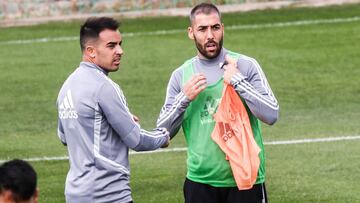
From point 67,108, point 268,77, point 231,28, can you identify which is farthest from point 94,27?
point 231,28

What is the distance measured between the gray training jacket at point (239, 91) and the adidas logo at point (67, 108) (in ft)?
3.16

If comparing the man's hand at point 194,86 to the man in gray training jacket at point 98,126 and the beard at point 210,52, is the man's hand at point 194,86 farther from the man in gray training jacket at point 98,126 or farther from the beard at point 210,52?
the man in gray training jacket at point 98,126

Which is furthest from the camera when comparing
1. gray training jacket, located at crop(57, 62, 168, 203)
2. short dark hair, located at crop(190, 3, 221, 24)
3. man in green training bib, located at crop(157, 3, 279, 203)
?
short dark hair, located at crop(190, 3, 221, 24)

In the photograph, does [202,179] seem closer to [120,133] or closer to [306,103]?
[120,133]

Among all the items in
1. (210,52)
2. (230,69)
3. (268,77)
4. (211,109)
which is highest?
(210,52)

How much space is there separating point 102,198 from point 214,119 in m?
1.20

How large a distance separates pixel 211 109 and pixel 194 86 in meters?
0.28

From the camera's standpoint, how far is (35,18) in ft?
89.5

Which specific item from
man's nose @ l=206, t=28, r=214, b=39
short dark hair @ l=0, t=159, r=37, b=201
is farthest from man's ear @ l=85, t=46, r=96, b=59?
short dark hair @ l=0, t=159, r=37, b=201

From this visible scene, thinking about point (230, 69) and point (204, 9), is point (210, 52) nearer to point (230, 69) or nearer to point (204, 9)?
point (230, 69)

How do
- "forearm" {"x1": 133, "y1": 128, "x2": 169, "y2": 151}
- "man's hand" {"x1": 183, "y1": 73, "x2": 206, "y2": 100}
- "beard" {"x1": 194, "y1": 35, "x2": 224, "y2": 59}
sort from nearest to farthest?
"forearm" {"x1": 133, "y1": 128, "x2": 169, "y2": 151} → "man's hand" {"x1": 183, "y1": 73, "x2": 206, "y2": 100} → "beard" {"x1": 194, "y1": 35, "x2": 224, "y2": 59}

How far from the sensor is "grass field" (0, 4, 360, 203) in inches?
612

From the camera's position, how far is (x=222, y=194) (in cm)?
1062

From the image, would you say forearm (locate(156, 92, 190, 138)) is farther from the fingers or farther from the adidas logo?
the adidas logo
